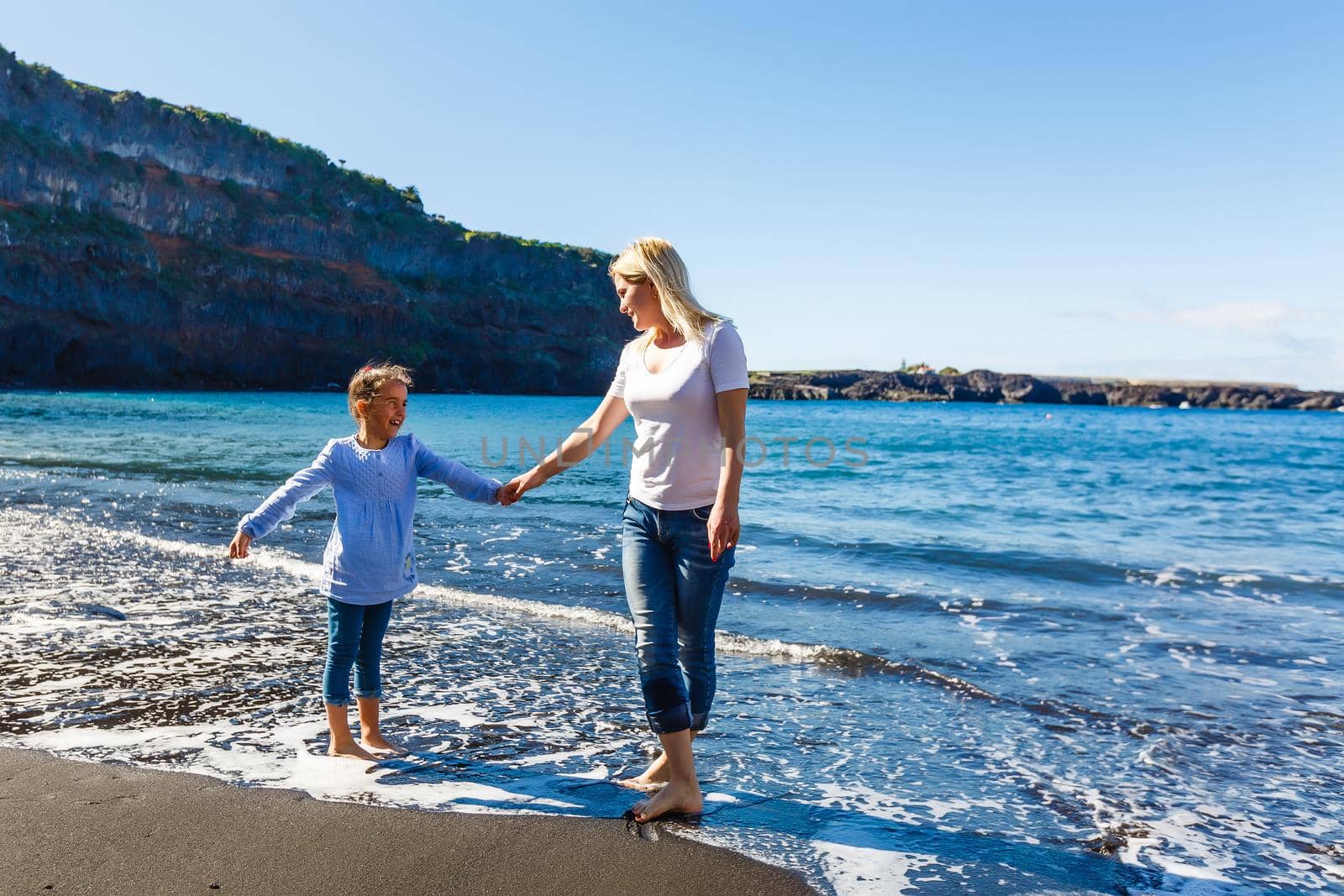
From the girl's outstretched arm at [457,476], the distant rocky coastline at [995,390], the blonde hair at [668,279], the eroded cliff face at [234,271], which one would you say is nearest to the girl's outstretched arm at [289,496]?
the girl's outstretched arm at [457,476]

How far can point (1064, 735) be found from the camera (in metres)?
4.80

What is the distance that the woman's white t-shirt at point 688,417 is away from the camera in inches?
122

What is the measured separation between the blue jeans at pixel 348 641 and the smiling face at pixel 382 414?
2.23 ft

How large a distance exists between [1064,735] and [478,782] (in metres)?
3.07

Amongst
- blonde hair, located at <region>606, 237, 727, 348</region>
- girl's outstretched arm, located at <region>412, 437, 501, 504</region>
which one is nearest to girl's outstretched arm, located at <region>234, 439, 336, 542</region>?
girl's outstretched arm, located at <region>412, 437, 501, 504</region>

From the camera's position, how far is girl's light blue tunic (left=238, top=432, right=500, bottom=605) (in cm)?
370

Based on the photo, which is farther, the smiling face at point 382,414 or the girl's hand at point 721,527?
the smiling face at point 382,414

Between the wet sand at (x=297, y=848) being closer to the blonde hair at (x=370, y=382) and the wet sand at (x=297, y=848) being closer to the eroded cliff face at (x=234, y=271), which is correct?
the blonde hair at (x=370, y=382)

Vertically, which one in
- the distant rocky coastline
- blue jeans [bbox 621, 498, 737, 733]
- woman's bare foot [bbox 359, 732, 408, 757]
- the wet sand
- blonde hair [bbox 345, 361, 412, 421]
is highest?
the distant rocky coastline

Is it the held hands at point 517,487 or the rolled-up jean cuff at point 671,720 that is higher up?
the held hands at point 517,487

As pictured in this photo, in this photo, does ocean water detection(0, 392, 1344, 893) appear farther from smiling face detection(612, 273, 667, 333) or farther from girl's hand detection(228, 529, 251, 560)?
smiling face detection(612, 273, 667, 333)

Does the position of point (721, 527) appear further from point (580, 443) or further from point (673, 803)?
point (673, 803)

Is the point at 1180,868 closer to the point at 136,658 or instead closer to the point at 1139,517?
the point at 136,658

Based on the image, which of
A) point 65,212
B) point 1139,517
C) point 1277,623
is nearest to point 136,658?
point 1277,623
